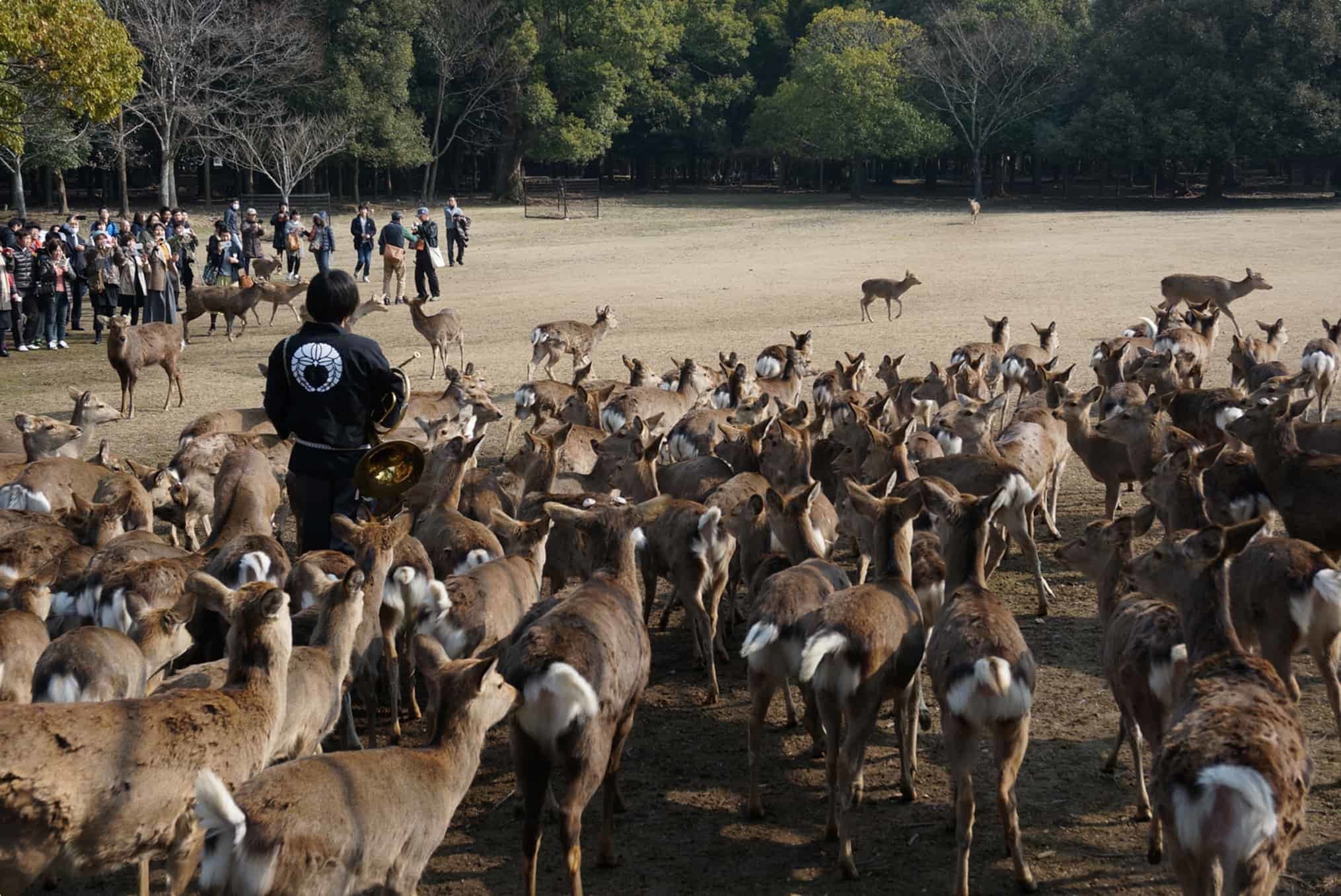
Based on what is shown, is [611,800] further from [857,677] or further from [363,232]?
[363,232]

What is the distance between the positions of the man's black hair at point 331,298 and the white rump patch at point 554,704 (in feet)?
8.19

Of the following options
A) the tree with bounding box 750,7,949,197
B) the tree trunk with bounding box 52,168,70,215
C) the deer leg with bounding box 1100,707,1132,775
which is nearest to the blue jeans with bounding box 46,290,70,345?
the deer leg with bounding box 1100,707,1132,775

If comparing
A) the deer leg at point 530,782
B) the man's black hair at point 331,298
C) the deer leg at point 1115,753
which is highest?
the man's black hair at point 331,298

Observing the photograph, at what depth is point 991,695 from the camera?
5.30m

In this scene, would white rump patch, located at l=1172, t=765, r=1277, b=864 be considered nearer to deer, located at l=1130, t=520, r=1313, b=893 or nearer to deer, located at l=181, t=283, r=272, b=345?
deer, located at l=1130, t=520, r=1313, b=893

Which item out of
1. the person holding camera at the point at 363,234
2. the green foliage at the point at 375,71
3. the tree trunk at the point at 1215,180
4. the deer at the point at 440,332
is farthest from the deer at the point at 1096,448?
the tree trunk at the point at 1215,180

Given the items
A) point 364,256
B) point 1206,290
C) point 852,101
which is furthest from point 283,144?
point 1206,290

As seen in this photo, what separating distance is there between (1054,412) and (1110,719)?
437 centimetres

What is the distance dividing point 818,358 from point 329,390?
12368mm

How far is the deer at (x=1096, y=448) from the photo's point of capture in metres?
10.5

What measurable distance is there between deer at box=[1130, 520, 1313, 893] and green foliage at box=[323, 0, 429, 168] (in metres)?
46.2

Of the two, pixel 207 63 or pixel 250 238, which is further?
pixel 207 63

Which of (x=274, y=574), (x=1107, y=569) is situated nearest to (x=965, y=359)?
(x=1107, y=569)

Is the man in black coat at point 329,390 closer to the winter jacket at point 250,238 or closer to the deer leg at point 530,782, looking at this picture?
the deer leg at point 530,782
